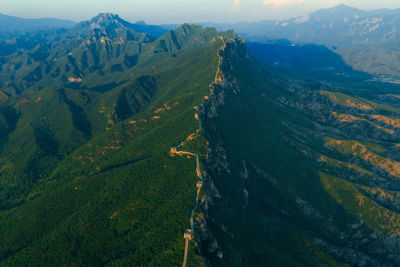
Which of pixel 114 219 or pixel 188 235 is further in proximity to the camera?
pixel 114 219

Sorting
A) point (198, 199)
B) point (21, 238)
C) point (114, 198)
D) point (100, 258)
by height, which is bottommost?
point (21, 238)

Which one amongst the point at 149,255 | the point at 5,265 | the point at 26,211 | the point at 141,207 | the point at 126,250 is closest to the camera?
the point at 149,255

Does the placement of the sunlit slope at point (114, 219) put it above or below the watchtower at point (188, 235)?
below

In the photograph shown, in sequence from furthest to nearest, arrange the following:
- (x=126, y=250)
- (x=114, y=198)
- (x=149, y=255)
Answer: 1. (x=114, y=198)
2. (x=126, y=250)
3. (x=149, y=255)

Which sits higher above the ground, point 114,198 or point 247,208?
point 114,198

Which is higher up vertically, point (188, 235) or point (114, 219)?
point (188, 235)

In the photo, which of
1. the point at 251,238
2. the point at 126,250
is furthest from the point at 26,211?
the point at 251,238

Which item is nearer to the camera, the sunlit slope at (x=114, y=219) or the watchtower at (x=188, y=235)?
the watchtower at (x=188, y=235)

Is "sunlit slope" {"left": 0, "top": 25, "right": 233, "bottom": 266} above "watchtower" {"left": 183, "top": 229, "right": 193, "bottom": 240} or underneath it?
underneath

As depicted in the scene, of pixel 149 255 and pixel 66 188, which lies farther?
pixel 66 188

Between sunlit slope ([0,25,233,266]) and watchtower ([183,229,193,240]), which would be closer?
watchtower ([183,229,193,240])

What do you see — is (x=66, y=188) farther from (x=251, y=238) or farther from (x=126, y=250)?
(x=251, y=238)
